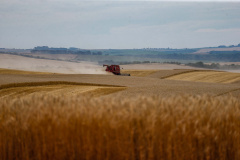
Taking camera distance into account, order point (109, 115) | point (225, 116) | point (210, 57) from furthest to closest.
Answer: point (210, 57) < point (225, 116) < point (109, 115)

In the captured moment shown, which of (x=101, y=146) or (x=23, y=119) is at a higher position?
(x=23, y=119)

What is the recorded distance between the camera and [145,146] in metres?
3.42

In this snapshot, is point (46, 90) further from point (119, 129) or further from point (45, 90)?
point (119, 129)

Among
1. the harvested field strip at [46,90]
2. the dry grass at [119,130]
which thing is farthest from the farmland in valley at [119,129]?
the harvested field strip at [46,90]

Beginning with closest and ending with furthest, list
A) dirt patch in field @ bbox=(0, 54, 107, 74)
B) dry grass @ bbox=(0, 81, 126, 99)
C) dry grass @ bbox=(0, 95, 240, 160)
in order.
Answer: dry grass @ bbox=(0, 95, 240, 160) → dry grass @ bbox=(0, 81, 126, 99) → dirt patch in field @ bbox=(0, 54, 107, 74)

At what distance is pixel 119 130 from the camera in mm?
3324

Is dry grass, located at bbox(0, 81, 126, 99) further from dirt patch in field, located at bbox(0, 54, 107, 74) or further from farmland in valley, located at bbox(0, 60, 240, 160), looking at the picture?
dirt patch in field, located at bbox(0, 54, 107, 74)

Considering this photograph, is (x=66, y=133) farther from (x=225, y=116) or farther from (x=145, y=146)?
(x=225, y=116)

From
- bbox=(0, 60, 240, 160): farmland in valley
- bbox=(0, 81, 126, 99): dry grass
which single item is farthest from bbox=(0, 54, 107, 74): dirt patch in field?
bbox=(0, 60, 240, 160): farmland in valley

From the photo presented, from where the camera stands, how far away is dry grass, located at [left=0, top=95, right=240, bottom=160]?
3.33 meters

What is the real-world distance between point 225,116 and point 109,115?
1211 millimetres

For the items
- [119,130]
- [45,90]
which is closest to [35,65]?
[45,90]

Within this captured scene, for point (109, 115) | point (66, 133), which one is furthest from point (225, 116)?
point (66, 133)

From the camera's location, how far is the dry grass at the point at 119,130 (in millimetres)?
3334
